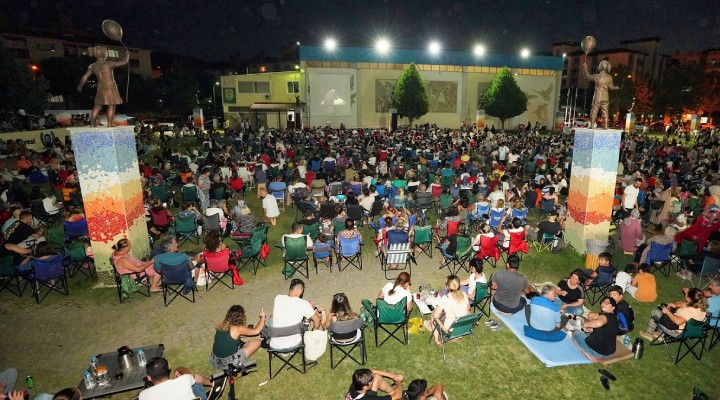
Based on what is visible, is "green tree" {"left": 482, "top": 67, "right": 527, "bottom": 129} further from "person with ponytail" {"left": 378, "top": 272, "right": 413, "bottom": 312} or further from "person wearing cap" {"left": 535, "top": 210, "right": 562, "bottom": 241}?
"person with ponytail" {"left": 378, "top": 272, "right": 413, "bottom": 312}

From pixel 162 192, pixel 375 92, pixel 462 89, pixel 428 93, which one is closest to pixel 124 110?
pixel 375 92

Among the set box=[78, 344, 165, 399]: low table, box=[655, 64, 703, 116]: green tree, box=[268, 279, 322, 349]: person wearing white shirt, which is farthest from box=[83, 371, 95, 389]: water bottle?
box=[655, 64, 703, 116]: green tree

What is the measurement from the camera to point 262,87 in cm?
4756

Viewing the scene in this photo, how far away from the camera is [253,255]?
913cm

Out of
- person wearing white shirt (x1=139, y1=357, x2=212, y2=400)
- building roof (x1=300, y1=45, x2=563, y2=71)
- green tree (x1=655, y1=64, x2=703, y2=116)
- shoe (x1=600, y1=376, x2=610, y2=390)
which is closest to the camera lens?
person wearing white shirt (x1=139, y1=357, x2=212, y2=400)

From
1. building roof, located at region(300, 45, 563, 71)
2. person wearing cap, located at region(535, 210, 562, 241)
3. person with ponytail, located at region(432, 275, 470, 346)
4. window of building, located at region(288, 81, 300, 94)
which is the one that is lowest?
person with ponytail, located at region(432, 275, 470, 346)

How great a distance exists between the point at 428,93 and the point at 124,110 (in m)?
41.5

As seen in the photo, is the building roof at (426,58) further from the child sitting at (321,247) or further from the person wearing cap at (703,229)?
the person wearing cap at (703,229)

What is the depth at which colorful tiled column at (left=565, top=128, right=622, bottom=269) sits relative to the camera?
9.52 metres

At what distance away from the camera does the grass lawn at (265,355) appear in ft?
18.7

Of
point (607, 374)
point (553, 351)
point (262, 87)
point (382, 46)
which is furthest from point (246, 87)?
point (607, 374)

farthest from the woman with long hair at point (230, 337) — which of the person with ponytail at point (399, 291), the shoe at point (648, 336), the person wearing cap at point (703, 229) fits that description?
the person wearing cap at point (703, 229)

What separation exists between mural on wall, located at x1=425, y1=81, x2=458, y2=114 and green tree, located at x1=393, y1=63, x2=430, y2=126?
5031 mm

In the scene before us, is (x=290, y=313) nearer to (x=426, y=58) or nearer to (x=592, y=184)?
(x=592, y=184)
